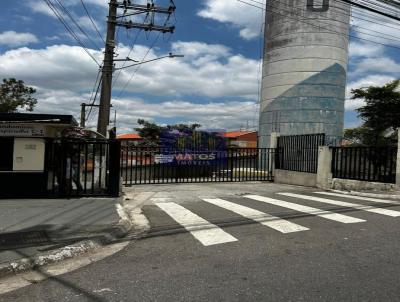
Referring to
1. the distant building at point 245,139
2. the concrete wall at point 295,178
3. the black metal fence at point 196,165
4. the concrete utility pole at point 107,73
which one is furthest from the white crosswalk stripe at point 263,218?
the distant building at point 245,139

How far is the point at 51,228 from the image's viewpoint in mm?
8133

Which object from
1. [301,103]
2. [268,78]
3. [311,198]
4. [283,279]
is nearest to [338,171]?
[311,198]

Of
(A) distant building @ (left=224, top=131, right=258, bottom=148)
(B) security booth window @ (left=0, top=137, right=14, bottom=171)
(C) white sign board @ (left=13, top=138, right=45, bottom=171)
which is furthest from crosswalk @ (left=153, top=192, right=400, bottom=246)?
(A) distant building @ (left=224, top=131, right=258, bottom=148)

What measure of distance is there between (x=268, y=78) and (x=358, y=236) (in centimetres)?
3754

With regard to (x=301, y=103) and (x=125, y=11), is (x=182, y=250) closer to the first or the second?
(x=125, y=11)

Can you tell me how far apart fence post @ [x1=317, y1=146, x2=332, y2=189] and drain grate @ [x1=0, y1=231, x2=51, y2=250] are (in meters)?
12.6

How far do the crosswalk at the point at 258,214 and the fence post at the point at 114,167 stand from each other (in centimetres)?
124

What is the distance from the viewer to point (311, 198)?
13.4m

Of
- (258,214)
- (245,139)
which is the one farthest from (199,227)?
(245,139)

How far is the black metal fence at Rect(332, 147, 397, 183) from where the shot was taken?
1533 cm

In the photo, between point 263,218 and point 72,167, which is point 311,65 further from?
point 263,218

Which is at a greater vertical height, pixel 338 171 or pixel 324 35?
pixel 324 35

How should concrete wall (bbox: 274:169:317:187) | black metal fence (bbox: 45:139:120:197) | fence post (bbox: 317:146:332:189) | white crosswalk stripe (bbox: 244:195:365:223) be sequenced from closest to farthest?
white crosswalk stripe (bbox: 244:195:365:223) < black metal fence (bbox: 45:139:120:197) < fence post (bbox: 317:146:332:189) < concrete wall (bbox: 274:169:317:187)

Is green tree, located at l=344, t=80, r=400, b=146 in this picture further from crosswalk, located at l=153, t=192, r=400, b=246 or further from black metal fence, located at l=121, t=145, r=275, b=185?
crosswalk, located at l=153, t=192, r=400, b=246
